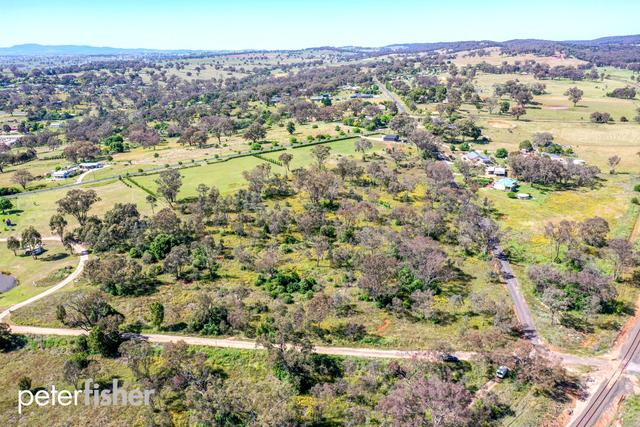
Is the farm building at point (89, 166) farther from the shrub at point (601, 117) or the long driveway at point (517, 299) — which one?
the shrub at point (601, 117)

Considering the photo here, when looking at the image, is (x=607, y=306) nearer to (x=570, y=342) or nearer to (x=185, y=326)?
(x=570, y=342)

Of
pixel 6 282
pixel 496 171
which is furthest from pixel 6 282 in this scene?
pixel 496 171

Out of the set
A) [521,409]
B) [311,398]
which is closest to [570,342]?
[521,409]

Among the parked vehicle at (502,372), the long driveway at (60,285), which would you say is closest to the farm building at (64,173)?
the long driveway at (60,285)

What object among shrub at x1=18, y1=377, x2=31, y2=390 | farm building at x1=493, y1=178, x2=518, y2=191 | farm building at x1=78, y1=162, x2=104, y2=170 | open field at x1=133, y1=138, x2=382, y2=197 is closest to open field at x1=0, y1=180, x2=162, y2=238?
open field at x1=133, y1=138, x2=382, y2=197

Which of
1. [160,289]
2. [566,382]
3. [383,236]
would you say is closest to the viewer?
[566,382]

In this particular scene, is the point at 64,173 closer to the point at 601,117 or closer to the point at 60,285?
the point at 60,285

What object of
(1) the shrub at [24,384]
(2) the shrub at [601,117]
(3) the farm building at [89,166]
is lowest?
(1) the shrub at [24,384]

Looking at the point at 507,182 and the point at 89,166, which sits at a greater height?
the point at 89,166
